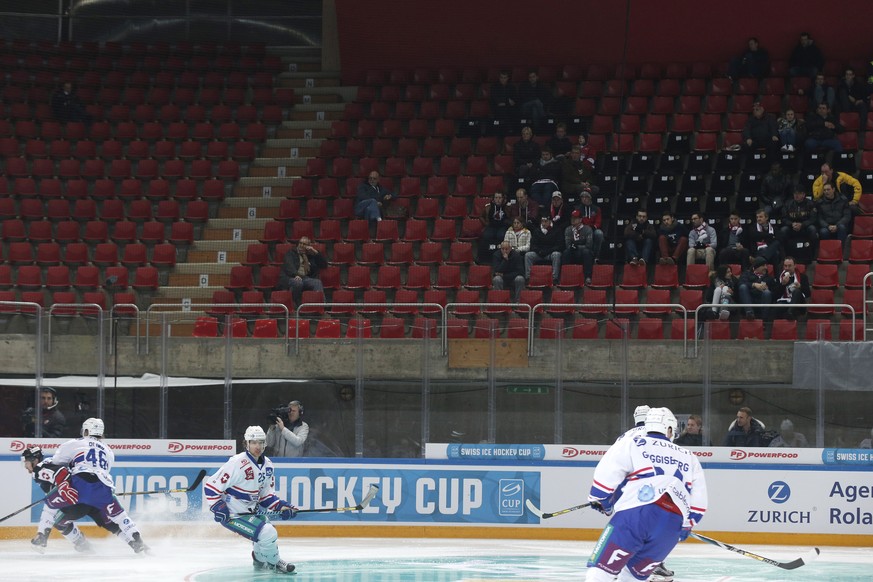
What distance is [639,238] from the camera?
17469mm

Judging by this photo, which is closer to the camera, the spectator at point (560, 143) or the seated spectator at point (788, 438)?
the seated spectator at point (788, 438)

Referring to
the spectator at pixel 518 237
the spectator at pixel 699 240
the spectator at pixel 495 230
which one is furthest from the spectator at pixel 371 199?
the spectator at pixel 699 240

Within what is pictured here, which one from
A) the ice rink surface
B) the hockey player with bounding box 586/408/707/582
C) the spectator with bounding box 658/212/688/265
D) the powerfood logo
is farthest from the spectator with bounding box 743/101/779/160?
the hockey player with bounding box 586/408/707/582

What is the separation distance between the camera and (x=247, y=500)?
445 inches

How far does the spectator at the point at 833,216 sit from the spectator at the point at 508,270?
417 cm

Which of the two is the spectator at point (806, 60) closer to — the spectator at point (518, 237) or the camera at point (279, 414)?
the spectator at point (518, 237)

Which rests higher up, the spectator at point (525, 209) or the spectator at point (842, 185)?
the spectator at point (842, 185)

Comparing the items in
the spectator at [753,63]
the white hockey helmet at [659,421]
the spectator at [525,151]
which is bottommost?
the white hockey helmet at [659,421]

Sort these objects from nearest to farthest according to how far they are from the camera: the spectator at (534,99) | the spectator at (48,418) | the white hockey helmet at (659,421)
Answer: the white hockey helmet at (659,421) < the spectator at (48,418) < the spectator at (534,99)

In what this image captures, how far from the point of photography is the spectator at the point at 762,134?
18.7 meters

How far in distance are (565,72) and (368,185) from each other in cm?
442

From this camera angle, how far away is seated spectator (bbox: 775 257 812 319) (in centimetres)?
1550

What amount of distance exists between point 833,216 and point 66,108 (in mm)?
12977

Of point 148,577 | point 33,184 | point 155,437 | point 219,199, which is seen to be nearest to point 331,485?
point 155,437
